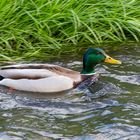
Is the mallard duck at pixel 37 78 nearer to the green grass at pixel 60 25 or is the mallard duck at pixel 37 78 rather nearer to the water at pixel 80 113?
the water at pixel 80 113

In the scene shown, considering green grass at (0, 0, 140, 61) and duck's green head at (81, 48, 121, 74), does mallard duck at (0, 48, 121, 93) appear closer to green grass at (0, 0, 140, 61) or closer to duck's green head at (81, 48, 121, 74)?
duck's green head at (81, 48, 121, 74)

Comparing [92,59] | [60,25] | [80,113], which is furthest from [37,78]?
[60,25]

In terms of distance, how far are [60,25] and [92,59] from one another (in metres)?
1.46

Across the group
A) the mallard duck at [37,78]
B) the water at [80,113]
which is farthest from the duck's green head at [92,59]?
the mallard duck at [37,78]

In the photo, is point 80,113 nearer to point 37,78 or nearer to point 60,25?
point 37,78

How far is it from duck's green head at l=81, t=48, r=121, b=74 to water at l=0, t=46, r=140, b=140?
0.18 meters

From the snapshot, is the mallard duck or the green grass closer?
the mallard duck

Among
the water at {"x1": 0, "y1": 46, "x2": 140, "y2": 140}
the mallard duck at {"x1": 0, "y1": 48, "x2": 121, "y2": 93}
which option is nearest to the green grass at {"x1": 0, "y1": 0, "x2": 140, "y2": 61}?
the mallard duck at {"x1": 0, "y1": 48, "x2": 121, "y2": 93}

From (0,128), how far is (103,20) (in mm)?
3652

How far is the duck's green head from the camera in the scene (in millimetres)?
7742

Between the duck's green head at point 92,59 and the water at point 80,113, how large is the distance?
18 centimetres

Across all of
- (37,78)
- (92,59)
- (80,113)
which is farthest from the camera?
(92,59)

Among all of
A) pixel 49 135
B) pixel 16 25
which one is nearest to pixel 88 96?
pixel 49 135

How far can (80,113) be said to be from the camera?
649 centimetres
